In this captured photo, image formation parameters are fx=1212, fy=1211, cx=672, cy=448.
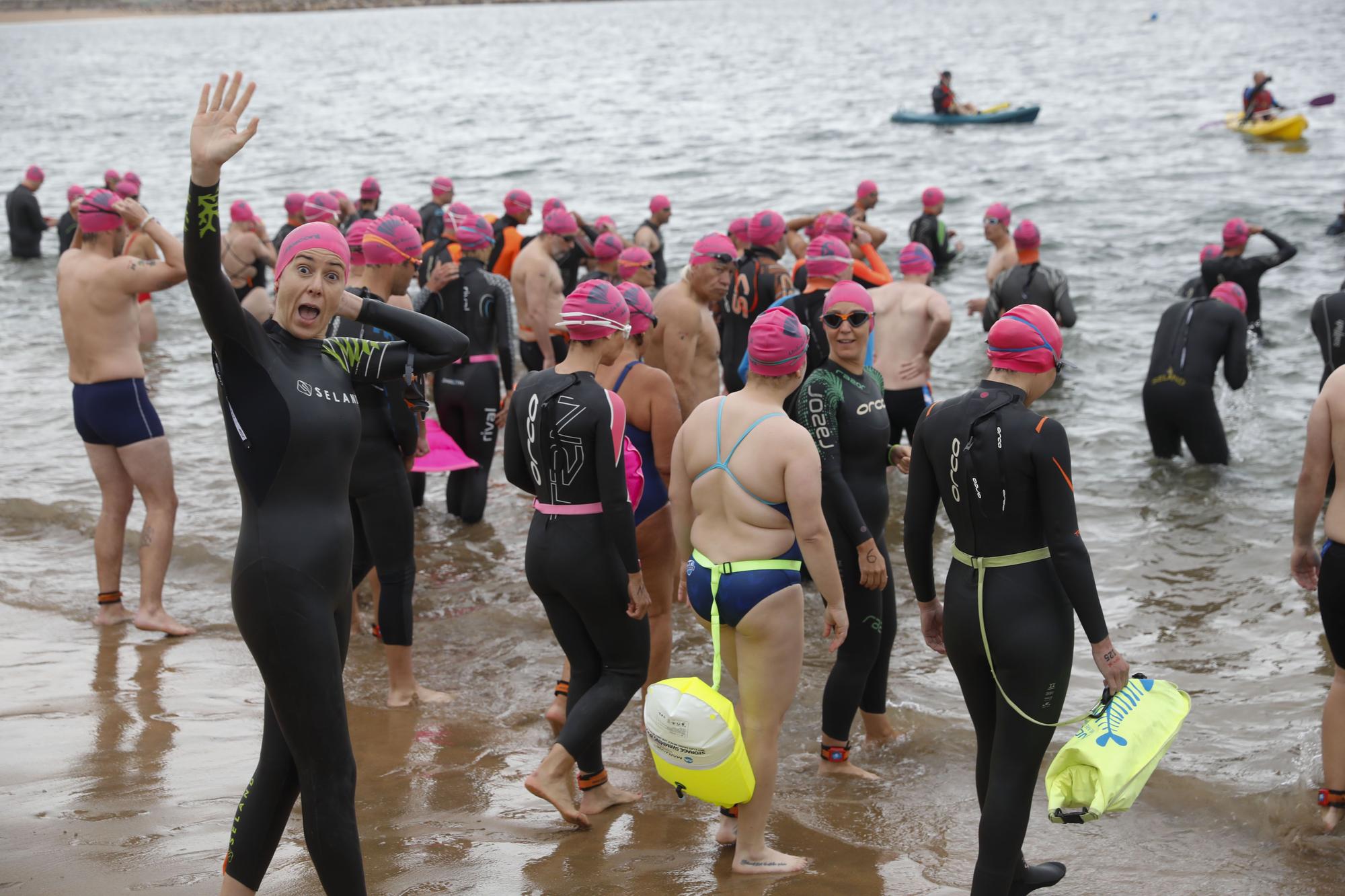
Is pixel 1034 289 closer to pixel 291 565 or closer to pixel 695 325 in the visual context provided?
pixel 695 325

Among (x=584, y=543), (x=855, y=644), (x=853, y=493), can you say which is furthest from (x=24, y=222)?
(x=855, y=644)

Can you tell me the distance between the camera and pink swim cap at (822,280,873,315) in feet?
17.2

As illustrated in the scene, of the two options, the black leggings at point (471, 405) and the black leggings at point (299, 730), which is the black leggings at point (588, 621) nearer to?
the black leggings at point (299, 730)

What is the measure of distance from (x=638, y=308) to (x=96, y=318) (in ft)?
10.0

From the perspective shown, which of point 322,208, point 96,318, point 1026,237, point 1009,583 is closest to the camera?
point 1009,583

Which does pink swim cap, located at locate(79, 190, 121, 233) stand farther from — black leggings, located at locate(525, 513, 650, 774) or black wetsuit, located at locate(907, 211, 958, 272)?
black wetsuit, located at locate(907, 211, 958, 272)

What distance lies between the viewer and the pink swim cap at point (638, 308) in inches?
214

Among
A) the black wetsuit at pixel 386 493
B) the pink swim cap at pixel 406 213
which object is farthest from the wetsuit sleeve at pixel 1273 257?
the black wetsuit at pixel 386 493

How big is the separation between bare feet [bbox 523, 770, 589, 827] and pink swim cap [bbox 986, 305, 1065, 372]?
2278mm

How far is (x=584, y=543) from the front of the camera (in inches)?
186

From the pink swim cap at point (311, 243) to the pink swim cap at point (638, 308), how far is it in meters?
1.96

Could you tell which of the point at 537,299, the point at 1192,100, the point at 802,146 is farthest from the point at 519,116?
the point at 537,299

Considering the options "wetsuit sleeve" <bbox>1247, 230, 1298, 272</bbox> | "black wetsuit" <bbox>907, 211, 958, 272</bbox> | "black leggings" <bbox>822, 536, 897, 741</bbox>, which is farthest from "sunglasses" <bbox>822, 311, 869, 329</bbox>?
"black wetsuit" <bbox>907, 211, 958, 272</bbox>

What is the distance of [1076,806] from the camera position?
12.7 feet
